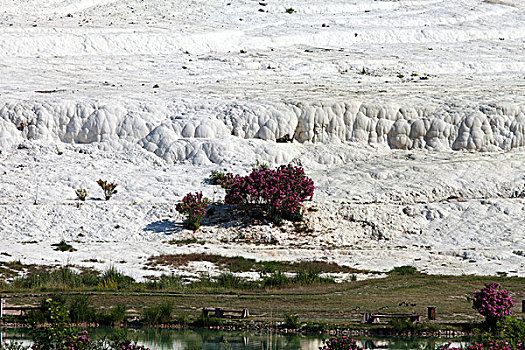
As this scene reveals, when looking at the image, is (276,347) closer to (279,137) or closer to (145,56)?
(279,137)

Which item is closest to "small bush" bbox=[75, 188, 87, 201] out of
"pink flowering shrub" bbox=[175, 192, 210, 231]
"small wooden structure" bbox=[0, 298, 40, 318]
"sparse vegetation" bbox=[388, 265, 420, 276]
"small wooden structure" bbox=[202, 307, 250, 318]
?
"pink flowering shrub" bbox=[175, 192, 210, 231]

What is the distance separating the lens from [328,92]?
50438 mm

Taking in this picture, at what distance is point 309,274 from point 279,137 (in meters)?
17.5

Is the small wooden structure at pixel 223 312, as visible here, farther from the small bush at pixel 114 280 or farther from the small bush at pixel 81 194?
the small bush at pixel 81 194

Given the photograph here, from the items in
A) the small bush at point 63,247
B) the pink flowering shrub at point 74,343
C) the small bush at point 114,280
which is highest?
the small bush at point 63,247

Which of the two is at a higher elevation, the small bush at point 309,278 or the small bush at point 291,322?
the small bush at point 309,278

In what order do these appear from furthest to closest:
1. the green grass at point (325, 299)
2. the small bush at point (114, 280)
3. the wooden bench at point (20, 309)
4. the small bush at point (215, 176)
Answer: the small bush at point (215, 176) < the small bush at point (114, 280) < the green grass at point (325, 299) < the wooden bench at point (20, 309)

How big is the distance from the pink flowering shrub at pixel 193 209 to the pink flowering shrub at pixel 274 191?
1.28 meters

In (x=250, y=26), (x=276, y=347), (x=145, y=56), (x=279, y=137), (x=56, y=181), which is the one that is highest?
(x=250, y=26)

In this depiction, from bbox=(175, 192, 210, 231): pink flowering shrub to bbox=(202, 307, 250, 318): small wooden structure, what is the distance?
13605 millimetres

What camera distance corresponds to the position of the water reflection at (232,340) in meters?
18.4


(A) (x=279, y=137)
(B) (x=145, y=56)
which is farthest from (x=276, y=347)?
(B) (x=145, y=56)

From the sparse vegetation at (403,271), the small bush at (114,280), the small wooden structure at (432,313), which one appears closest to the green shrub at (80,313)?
the small bush at (114,280)

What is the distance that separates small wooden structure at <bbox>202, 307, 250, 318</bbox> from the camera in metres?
21.0
